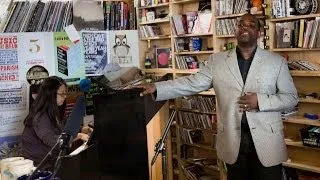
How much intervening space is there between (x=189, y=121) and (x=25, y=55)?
1.91 meters

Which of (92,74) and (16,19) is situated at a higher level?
(16,19)

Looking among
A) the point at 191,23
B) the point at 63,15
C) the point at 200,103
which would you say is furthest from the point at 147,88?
the point at 63,15

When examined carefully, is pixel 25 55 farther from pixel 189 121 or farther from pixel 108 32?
pixel 189 121

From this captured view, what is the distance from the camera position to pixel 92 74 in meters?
4.72

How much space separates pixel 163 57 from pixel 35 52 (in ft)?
4.87

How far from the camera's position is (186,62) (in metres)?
4.51

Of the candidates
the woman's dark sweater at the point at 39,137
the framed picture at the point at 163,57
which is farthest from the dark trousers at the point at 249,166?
the framed picture at the point at 163,57

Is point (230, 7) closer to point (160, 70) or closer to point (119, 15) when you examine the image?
point (160, 70)

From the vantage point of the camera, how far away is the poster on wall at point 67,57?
445 cm

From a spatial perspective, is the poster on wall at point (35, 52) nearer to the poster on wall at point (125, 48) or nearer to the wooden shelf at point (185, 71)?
the poster on wall at point (125, 48)

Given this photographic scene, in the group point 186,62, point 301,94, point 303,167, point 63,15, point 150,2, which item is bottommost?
point 303,167

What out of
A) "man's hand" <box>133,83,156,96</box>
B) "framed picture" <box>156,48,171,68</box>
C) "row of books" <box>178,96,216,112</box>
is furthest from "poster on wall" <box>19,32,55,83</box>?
"man's hand" <box>133,83,156,96</box>

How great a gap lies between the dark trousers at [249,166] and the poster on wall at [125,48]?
2.59 m

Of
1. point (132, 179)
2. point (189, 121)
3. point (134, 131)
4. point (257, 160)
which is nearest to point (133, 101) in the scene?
point (134, 131)
